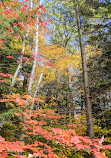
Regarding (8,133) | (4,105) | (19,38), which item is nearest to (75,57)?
(19,38)

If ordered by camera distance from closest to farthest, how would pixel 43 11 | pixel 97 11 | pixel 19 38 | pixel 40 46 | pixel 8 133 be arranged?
pixel 97 11
pixel 8 133
pixel 43 11
pixel 19 38
pixel 40 46

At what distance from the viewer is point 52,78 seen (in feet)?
44.3

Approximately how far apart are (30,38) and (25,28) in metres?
0.88

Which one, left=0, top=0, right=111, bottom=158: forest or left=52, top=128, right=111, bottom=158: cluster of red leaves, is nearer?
left=52, top=128, right=111, bottom=158: cluster of red leaves

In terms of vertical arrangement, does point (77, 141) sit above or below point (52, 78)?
below

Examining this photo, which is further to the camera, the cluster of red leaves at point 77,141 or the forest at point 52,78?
Result: the forest at point 52,78

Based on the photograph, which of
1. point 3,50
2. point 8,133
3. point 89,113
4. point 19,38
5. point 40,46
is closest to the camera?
point 89,113

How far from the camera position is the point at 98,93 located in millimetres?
3299

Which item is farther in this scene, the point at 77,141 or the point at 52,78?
the point at 52,78

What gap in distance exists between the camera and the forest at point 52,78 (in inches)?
116

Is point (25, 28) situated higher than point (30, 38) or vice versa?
point (25, 28)

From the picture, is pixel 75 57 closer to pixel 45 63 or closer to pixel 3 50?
pixel 45 63

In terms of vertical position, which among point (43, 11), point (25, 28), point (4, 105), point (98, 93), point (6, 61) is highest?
point (43, 11)

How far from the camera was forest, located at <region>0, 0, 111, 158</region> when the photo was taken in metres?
2.94
